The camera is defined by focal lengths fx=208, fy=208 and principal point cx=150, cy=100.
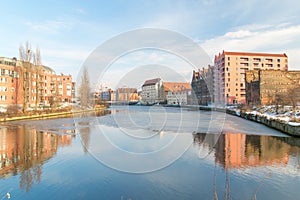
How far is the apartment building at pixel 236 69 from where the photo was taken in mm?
60125

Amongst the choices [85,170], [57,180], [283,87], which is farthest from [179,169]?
[283,87]

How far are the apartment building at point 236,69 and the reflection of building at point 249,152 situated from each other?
46.1 metres

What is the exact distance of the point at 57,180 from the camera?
24.1 ft

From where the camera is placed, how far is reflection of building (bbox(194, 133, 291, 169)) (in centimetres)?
950

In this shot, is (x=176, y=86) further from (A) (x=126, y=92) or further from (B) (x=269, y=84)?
(B) (x=269, y=84)

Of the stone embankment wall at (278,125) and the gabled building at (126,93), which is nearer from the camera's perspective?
the stone embankment wall at (278,125)

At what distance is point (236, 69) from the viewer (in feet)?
201

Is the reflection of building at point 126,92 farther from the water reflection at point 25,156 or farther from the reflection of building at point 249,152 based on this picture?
the reflection of building at point 249,152

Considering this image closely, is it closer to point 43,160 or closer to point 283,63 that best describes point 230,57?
point 283,63

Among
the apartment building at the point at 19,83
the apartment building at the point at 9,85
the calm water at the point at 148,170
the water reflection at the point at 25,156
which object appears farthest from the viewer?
the apartment building at the point at 9,85

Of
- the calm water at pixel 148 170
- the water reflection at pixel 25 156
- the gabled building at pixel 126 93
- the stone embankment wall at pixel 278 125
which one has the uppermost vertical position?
the gabled building at pixel 126 93

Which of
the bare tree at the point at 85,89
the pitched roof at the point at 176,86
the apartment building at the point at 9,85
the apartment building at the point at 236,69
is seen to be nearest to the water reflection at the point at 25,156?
the bare tree at the point at 85,89

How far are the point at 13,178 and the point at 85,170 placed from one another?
98.1 inches

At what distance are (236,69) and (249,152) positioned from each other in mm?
55326
